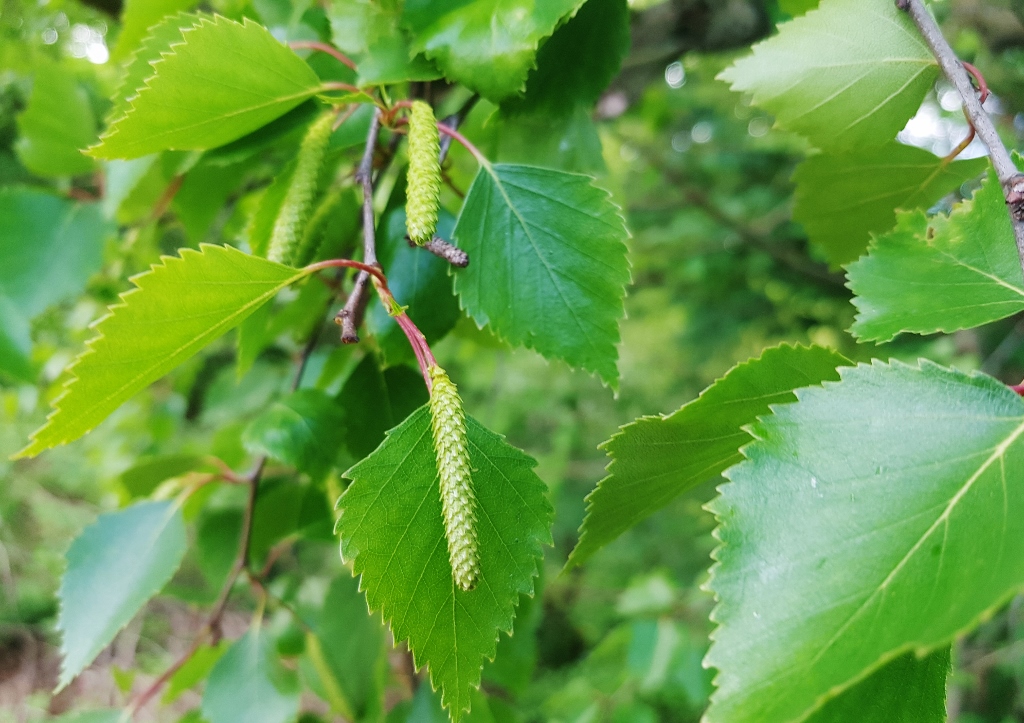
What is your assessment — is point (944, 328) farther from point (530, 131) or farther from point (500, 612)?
point (530, 131)

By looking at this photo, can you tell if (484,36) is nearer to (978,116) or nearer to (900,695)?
(978,116)

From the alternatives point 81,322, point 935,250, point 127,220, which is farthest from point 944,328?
point 81,322

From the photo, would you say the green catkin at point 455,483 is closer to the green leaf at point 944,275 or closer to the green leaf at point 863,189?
the green leaf at point 944,275

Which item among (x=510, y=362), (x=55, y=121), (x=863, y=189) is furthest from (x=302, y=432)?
(x=510, y=362)

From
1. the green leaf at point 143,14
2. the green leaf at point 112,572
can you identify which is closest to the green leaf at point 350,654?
the green leaf at point 112,572

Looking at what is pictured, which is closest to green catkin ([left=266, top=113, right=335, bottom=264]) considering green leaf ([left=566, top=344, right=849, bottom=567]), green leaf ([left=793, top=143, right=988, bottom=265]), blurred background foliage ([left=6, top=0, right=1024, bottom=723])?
blurred background foliage ([left=6, top=0, right=1024, bottom=723])

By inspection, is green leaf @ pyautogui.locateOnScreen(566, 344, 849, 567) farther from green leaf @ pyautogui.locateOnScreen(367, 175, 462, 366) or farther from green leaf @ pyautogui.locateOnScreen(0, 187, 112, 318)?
green leaf @ pyautogui.locateOnScreen(0, 187, 112, 318)
